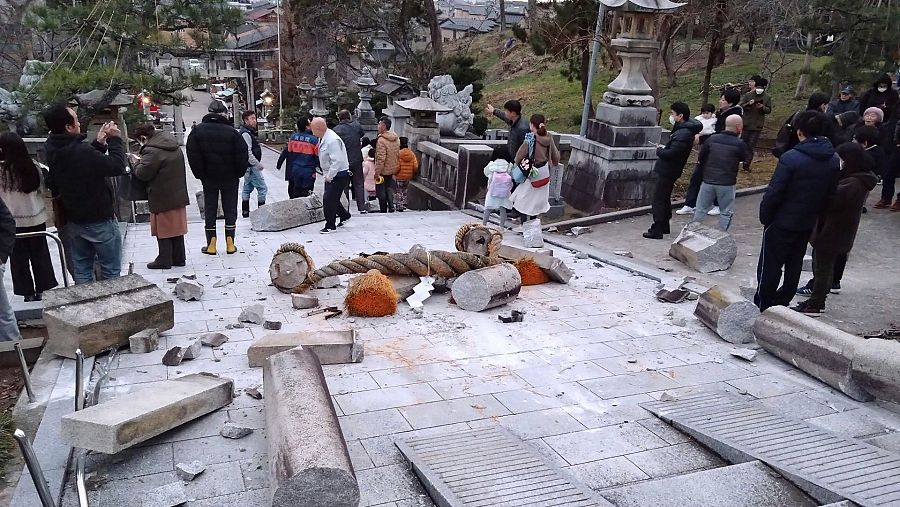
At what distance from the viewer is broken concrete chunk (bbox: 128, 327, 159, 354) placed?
5.04 meters

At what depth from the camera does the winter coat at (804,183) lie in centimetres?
570

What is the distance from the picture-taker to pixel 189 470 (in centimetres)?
353

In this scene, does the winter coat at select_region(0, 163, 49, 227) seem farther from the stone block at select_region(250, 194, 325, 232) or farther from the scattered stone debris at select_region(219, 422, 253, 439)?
the stone block at select_region(250, 194, 325, 232)

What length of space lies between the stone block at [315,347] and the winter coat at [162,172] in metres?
2.91

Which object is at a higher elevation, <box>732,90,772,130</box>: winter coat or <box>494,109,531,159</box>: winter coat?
<box>732,90,772,130</box>: winter coat

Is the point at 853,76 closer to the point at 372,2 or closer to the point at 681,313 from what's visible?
the point at 681,313

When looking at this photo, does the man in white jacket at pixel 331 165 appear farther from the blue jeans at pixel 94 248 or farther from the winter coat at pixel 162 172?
the blue jeans at pixel 94 248

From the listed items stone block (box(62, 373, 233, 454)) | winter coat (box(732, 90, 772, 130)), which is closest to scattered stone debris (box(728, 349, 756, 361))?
stone block (box(62, 373, 233, 454))

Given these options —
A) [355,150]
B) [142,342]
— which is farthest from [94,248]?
[355,150]

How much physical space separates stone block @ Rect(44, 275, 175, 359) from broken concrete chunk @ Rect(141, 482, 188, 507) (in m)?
1.92

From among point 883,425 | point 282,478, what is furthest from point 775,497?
point 282,478

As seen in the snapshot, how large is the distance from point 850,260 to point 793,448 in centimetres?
536

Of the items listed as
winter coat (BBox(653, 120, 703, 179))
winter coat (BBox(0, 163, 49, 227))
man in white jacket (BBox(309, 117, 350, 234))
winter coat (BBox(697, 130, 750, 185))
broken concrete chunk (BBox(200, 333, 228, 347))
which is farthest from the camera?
man in white jacket (BBox(309, 117, 350, 234))

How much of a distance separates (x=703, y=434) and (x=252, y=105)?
30298 mm
